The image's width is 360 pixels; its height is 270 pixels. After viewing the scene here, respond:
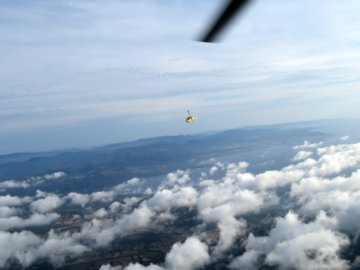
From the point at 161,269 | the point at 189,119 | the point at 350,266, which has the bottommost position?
the point at 350,266

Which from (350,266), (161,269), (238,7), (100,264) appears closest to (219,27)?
(238,7)

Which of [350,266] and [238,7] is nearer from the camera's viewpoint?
[238,7]

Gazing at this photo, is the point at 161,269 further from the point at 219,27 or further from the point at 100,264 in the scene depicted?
the point at 219,27

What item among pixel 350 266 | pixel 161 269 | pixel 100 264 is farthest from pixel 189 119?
pixel 350 266

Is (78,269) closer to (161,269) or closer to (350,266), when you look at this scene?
(161,269)

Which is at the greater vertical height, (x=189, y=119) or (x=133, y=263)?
(x=189, y=119)

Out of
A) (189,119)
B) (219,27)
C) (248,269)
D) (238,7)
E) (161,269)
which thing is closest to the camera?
(238,7)

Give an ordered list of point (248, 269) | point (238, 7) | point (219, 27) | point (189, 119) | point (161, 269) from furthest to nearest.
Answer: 1. point (248, 269)
2. point (161, 269)
3. point (189, 119)
4. point (219, 27)
5. point (238, 7)
